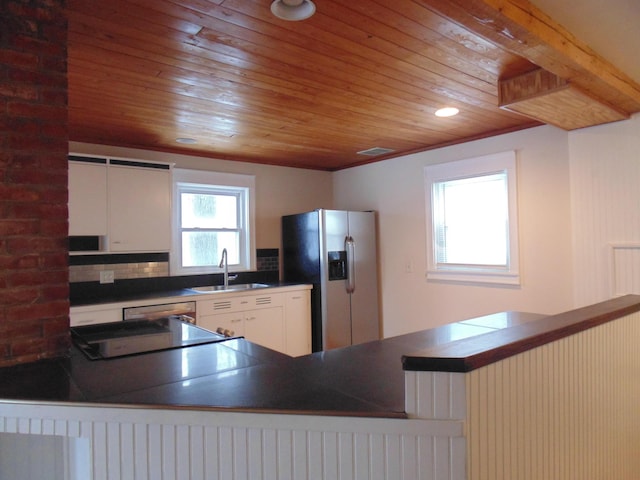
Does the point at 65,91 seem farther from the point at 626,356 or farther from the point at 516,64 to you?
the point at 626,356

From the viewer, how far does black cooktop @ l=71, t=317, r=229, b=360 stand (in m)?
1.66

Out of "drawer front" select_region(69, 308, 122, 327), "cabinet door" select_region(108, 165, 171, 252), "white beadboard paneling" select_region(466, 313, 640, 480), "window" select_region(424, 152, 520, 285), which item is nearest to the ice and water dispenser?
"window" select_region(424, 152, 520, 285)

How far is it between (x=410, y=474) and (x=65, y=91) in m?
1.66

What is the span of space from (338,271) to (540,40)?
291 centimetres

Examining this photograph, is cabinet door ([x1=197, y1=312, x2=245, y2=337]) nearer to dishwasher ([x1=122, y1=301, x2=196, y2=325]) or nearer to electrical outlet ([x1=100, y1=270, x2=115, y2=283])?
dishwasher ([x1=122, y1=301, x2=196, y2=325])

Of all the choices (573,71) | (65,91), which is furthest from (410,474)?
(573,71)

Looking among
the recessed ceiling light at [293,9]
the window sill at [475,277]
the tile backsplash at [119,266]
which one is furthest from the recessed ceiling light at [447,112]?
the tile backsplash at [119,266]

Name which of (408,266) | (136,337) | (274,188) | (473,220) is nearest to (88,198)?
(136,337)

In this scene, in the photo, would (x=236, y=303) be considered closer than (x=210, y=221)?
Yes

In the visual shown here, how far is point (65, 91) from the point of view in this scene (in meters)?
1.49

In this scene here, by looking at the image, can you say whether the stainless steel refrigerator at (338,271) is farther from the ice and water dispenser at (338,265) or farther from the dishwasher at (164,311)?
the dishwasher at (164,311)

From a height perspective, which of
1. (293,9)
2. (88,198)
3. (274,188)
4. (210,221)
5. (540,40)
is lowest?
(210,221)

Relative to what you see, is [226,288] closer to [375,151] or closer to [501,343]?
[375,151]

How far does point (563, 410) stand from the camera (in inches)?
54.0
